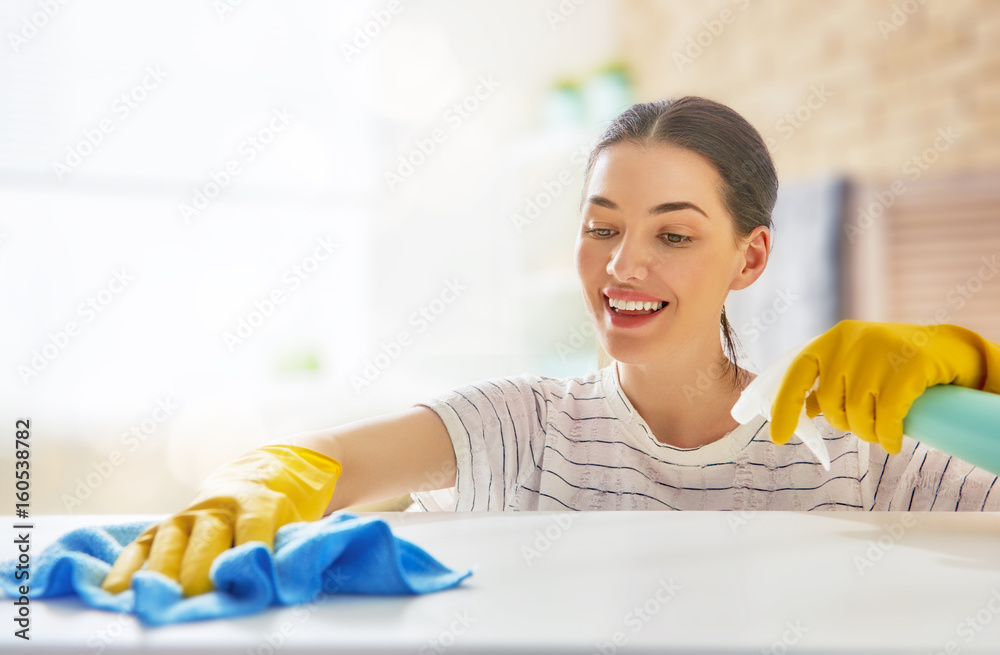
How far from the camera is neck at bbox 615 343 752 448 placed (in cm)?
106

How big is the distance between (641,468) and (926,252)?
1621mm

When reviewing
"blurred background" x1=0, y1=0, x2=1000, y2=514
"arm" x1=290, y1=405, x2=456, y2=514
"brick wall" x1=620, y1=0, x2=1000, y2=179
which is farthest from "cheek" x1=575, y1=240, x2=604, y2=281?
"brick wall" x1=620, y1=0, x2=1000, y2=179

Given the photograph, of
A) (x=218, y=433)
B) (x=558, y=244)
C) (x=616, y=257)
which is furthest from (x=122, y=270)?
(x=616, y=257)

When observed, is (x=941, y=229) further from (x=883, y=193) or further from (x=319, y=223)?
(x=319, y=223)

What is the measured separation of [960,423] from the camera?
24.6 inches

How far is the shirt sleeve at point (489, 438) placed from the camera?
0.99 meters

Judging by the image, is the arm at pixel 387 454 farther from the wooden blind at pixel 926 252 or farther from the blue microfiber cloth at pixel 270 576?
the wooden blind at pixel 926 252

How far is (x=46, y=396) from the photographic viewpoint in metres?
2.27

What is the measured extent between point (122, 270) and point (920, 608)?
2448 millimetres

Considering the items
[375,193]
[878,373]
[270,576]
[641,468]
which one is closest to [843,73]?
[375,193]

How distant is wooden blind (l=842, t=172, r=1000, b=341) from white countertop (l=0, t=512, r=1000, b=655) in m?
1.72

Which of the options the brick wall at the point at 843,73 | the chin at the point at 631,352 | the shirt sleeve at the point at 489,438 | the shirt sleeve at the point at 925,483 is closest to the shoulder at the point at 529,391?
the shirt sleeve at the point at 489,438

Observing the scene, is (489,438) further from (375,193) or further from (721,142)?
(375,193)

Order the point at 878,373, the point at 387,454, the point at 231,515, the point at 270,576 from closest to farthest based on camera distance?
the point at 270,576 → the point at 231,515 → the point at 878,373 → the point at 387,454
